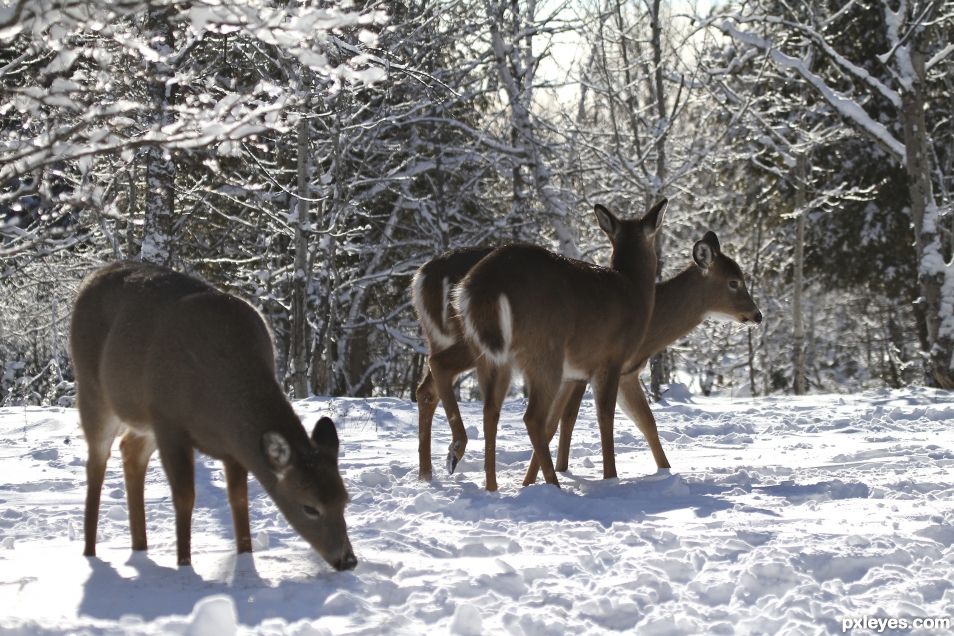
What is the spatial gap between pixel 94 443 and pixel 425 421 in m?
3.02

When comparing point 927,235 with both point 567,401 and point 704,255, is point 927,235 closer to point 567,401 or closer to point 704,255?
point 704,255

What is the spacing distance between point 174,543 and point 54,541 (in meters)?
0.69

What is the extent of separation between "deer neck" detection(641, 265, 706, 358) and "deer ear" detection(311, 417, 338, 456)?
4.46 m

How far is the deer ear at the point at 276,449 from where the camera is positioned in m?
4.73

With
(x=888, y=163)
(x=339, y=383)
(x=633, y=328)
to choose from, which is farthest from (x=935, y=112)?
(x=633, y=328)

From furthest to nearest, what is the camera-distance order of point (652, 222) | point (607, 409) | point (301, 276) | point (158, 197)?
1. point (301, 276)
2. point (158, 197)
3. point (652, 222)
4. point (607, 409)

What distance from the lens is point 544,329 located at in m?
7.33

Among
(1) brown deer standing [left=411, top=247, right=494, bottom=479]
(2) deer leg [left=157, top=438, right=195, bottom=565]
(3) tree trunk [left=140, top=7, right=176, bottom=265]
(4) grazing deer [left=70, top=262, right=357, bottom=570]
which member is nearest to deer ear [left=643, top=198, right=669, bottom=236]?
(1) brown deer standing [left=411, top=247, right=494, bottom=479]

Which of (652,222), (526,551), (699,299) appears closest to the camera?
(526,551)

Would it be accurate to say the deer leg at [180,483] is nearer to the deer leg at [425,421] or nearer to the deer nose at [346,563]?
the deer nose at [346,563]

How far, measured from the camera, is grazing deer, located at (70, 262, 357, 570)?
4914mm

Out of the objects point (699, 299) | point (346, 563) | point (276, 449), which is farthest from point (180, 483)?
point (699, 299)

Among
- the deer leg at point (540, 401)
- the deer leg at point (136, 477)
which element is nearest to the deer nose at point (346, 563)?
the deer leg at point (136, 477)

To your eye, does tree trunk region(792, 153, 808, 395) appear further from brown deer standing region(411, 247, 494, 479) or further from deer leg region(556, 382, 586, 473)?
brown deer standing region(411, 247, 494, 479)
